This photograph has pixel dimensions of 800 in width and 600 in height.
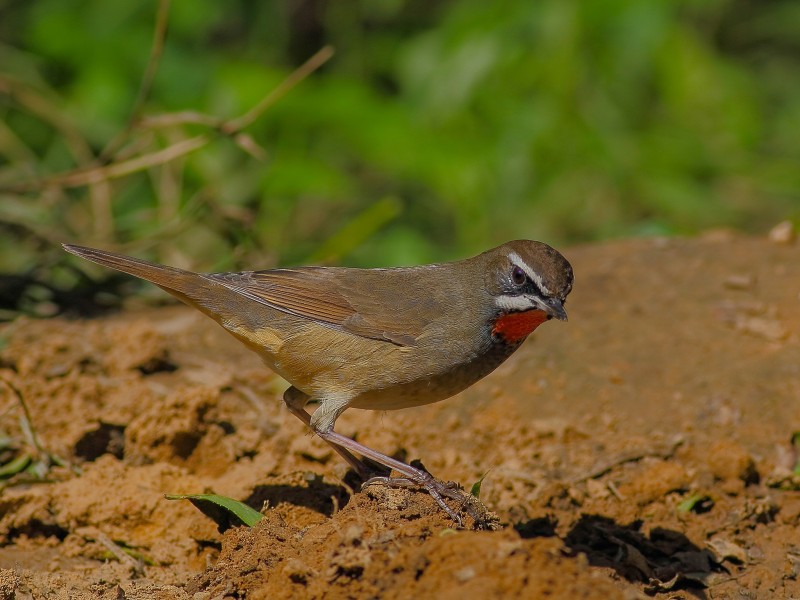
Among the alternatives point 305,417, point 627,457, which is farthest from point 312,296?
point 627,457

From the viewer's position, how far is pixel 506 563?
323cm

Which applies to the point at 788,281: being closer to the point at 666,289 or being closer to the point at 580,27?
the point at 666,289

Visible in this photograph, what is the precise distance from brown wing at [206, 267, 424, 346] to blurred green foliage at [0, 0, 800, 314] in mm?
2526

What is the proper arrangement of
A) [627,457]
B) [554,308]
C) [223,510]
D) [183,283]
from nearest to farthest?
[223,510] < [554,308] < [183,283] < [627,457]

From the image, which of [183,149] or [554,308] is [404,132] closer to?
[183,149]

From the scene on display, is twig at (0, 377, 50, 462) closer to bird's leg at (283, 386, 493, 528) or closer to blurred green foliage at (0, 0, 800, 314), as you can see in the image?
bird's leg at (283, 386, 493, 528)

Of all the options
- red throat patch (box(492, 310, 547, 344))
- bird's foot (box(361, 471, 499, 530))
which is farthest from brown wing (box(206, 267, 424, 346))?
bird's foot (box(361, 471, 499, 530))

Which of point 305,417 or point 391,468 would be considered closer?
point 391,468

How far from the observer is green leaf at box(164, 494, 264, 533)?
4.40 m

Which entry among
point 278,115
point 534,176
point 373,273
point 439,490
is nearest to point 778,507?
point 439,490

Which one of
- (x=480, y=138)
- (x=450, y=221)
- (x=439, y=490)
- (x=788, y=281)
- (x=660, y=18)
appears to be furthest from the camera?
(x=450, y=221)

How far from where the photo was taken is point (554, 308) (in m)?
4.70

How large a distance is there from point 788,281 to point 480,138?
401 centimetres

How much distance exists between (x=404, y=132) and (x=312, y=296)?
4.75m
